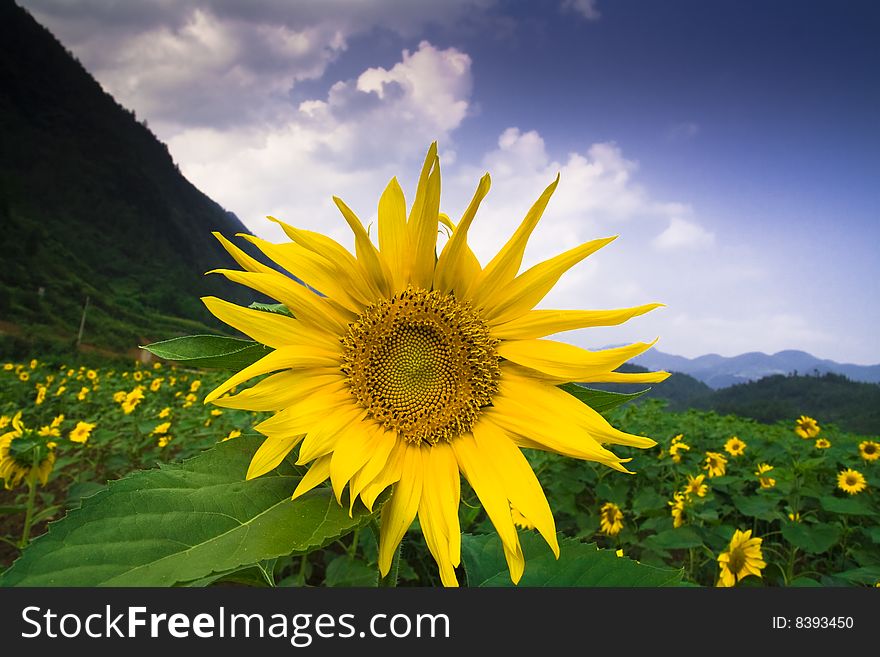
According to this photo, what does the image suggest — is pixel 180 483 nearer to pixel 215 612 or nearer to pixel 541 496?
pixel 215 612

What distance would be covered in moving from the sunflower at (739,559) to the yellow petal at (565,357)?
3.28 metres

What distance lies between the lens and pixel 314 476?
0.94 metres

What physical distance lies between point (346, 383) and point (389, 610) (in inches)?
16.3

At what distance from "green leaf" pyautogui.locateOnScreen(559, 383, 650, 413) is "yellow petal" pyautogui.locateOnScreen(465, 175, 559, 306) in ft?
0.73

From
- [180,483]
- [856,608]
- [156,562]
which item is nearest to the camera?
[156,562]

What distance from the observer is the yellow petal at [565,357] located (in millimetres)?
984

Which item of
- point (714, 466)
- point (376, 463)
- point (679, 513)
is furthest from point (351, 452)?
point (714, 466)

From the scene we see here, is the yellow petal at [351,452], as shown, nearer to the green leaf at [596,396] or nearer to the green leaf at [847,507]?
the green leaf at [596,396]

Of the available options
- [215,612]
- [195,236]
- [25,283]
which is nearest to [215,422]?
[215,612]

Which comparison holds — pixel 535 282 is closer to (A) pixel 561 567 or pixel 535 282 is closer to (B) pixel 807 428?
(A) pixel 561 567

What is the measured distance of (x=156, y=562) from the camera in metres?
0.77

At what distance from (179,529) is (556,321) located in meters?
0.70

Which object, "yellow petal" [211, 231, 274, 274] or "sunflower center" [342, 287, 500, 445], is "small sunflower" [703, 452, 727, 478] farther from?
"yellow petal" [211, 231, 274, 274]

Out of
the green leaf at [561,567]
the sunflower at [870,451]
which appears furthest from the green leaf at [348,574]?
the sunflower at [870,451]
